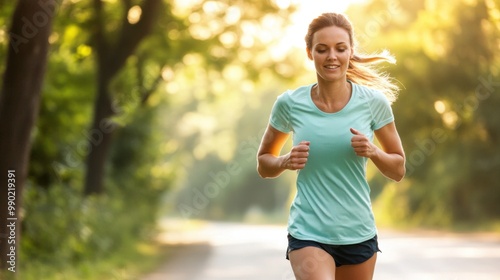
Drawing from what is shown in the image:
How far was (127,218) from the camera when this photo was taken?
944 inches

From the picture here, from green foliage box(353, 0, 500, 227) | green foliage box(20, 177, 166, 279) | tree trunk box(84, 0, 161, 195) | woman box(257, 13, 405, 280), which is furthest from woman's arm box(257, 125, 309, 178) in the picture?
green foliage box(353, 0, 500, 227)

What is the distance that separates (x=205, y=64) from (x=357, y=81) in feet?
72.6

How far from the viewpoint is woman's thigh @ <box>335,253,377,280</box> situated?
16.3 feet

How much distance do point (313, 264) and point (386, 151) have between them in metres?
0.73

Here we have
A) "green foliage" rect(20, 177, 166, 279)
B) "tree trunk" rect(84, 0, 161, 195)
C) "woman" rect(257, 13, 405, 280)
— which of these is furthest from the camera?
"tree trunk" rect(84, 0, 161, 195)

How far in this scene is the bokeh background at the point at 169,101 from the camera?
17031 mm

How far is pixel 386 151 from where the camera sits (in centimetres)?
521

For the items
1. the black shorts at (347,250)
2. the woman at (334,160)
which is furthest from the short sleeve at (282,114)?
the black shorts at (347,250)

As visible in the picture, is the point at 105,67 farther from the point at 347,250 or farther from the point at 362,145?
the point at 362,145

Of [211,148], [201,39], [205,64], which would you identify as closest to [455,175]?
[205,64]

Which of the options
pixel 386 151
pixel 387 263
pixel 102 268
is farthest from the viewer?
pixel 387 263

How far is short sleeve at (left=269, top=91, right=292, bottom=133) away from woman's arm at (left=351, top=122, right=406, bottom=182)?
1.43 ft

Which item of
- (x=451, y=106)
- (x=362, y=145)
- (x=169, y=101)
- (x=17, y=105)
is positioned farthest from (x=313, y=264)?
(x=451, y=106)

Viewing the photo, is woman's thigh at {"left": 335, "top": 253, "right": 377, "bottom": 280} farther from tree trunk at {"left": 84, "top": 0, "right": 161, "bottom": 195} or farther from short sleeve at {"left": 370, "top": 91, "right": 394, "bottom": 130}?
tree trunk at {"left": 84, "top": 0, "right": 161, "bottom": 195}
